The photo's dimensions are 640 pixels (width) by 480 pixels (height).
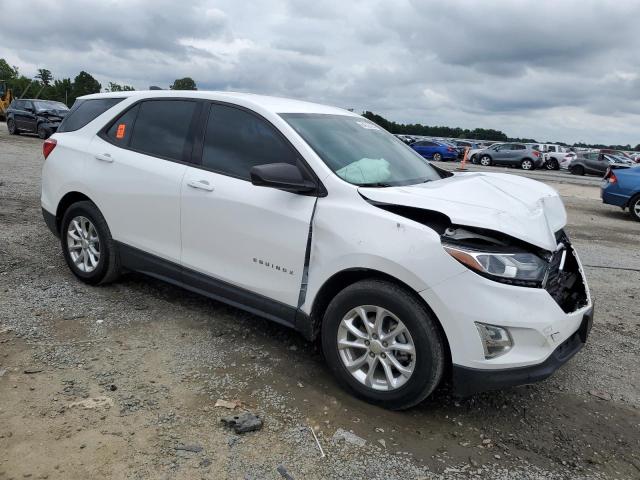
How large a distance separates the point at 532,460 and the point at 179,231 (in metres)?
2.74

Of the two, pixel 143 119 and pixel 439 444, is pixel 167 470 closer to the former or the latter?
pixel 439 444

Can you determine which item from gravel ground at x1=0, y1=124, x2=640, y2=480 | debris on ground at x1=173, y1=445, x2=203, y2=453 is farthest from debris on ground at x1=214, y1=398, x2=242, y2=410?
debris on ground at x1=173, y1=445, x2=203, y2=453

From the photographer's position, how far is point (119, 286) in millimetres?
4895

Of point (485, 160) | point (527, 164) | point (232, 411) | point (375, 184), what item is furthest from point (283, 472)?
point (485, 160)

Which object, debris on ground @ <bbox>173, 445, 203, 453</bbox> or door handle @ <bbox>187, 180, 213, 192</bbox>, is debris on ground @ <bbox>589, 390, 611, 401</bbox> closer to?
debris on ground @ <bbox>173, 445, 203, 453</bbox>

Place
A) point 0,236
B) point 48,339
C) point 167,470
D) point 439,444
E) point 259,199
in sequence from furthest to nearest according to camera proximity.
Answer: point 0,236, point 48,339, point 259,199, point 439,444, point 167,470

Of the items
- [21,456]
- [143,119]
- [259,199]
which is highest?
[143,119]

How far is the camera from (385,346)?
3090mm

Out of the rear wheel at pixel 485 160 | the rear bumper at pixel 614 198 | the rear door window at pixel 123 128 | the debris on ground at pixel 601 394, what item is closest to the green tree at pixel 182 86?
the rear door window at pixel 123 128

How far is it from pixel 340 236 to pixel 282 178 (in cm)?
50

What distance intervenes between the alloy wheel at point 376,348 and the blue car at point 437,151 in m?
31.9

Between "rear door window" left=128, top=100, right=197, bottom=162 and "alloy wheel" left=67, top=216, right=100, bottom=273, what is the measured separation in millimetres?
880

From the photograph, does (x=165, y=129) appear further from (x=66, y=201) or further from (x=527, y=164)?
(x=527, y=164)

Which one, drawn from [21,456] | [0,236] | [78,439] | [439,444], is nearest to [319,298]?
[439,444]
